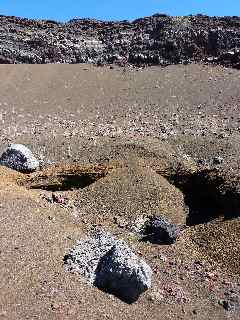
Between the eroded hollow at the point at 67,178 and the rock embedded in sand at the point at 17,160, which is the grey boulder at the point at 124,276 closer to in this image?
the eroded hollow at the point at 67,178

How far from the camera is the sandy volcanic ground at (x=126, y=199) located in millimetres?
8883

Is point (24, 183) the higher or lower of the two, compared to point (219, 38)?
lower

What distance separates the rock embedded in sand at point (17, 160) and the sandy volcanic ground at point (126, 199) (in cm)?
43

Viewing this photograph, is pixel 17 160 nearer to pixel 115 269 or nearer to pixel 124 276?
pixel 115 269

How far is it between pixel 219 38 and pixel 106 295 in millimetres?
27360

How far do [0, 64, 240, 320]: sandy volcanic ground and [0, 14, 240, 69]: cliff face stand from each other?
903cm

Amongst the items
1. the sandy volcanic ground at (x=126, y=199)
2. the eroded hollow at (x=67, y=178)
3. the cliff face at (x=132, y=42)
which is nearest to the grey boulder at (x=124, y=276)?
the sandy volcanic ground at (x=126, y=199)

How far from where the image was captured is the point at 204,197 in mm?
13094

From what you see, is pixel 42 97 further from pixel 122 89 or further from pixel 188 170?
pixel 188 170

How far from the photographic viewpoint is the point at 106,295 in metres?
8.92

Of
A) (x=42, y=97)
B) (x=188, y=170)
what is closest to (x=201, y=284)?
(x=188, y=170)

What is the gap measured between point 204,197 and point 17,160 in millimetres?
4832

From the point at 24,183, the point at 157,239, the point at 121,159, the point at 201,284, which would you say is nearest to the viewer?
the point at 201,284

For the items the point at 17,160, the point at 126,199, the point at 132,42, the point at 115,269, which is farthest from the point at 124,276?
the point at 132,42
